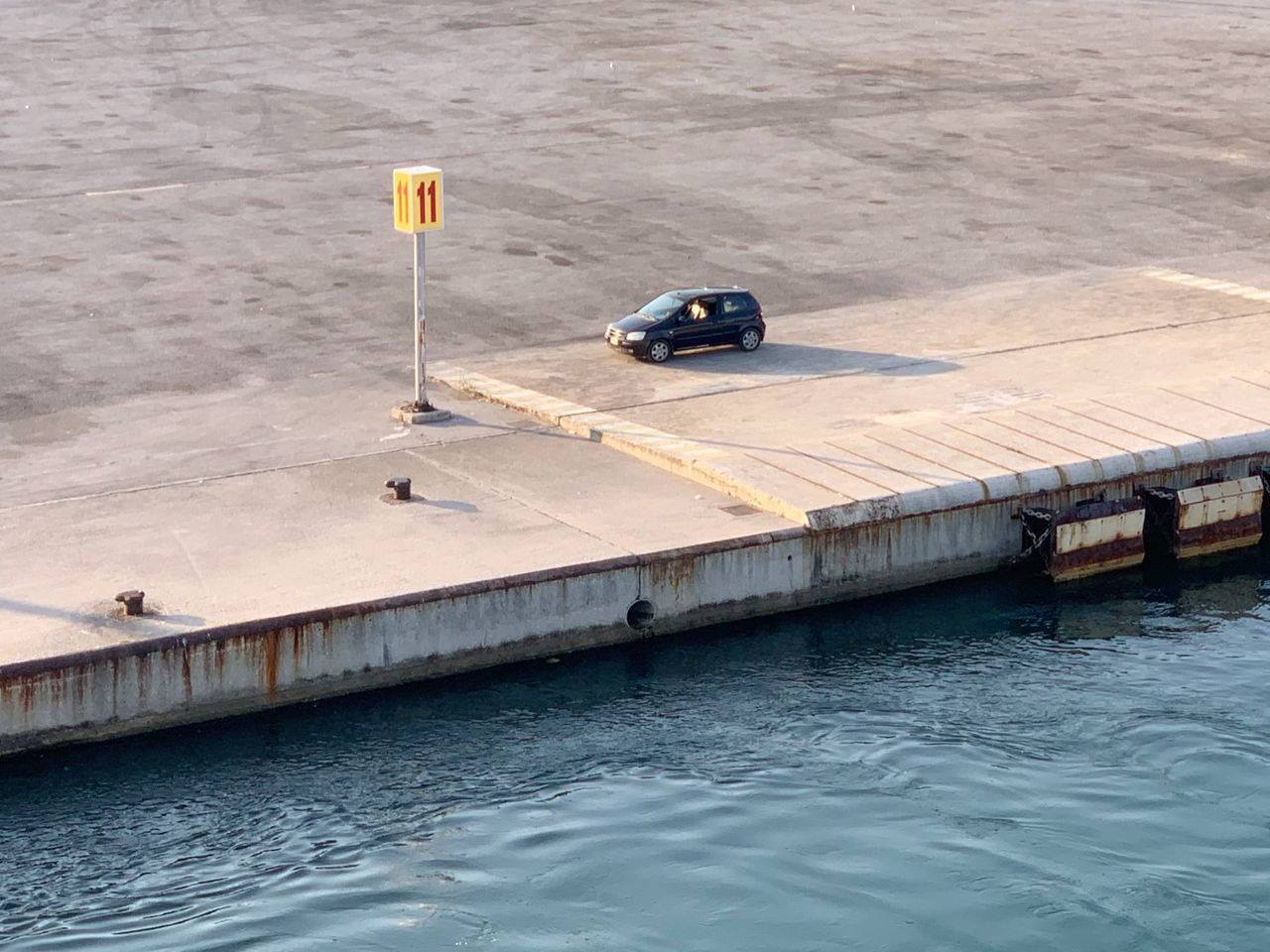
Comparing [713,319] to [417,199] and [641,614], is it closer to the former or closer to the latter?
[417,199]

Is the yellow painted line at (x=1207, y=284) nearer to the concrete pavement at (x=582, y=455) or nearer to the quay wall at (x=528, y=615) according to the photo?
the concrete pavement at (x=582, y=455)

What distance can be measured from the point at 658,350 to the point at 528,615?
12.0m

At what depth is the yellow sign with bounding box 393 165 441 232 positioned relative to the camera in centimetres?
3634

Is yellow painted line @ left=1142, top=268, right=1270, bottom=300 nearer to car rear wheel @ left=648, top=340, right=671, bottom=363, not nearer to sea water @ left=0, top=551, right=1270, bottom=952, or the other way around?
car rear wheel @ left=648, top=340, right=671, bottom=363

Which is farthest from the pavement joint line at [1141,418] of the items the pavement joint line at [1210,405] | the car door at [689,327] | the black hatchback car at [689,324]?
the car door at [689,327]

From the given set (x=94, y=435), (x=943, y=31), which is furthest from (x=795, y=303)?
(x=943, y=31)

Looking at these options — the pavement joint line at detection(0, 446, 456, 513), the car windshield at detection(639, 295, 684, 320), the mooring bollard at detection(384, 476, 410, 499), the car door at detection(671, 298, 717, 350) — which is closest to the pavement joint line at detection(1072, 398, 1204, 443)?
the car door at detection(671, 298, 717, 350)

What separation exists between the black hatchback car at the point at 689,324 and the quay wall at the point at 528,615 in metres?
9.27

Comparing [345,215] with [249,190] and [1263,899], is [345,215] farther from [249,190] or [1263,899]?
[1263,899]

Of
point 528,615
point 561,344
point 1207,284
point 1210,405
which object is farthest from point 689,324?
point 1207,284

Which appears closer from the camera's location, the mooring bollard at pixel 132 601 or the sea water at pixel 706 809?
the sea water at pixel 706 809

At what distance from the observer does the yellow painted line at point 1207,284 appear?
47188mm

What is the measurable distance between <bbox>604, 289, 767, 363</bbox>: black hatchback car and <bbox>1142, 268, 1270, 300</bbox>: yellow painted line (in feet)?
40.5

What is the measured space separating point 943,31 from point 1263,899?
6666 cm
